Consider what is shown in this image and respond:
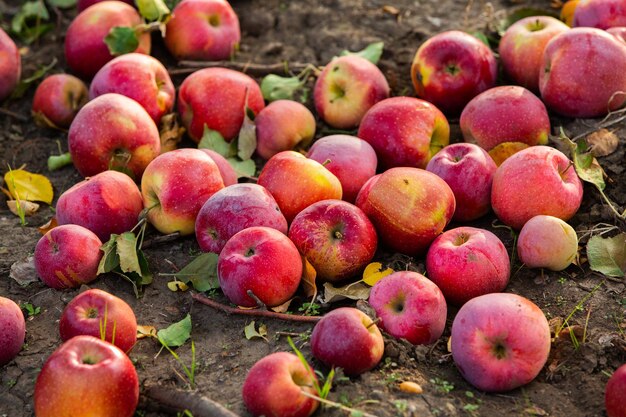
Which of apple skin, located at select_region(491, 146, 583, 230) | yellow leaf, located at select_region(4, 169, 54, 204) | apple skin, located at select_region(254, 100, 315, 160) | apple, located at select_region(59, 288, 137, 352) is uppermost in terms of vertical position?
apple skin, located at select_region(491, 146, 583, 230)

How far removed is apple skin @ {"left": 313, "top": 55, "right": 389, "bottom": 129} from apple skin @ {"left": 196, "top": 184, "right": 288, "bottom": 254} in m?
1.07

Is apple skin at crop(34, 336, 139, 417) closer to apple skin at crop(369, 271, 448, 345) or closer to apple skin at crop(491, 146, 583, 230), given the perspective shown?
apple skin at crop(369, 271, 448, 345)

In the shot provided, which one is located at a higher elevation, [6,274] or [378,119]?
[378,119]

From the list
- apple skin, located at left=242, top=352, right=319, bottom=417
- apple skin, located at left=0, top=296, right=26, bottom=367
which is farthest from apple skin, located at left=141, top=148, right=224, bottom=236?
apple skin, located at left=242, top=352, right=319, bottom=417

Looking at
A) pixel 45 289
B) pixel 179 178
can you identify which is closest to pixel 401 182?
pixel 179 178

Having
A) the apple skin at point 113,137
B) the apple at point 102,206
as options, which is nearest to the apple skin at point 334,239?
the apple at point 102,206

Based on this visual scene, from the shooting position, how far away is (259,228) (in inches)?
140

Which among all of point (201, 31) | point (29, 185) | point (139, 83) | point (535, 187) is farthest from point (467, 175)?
point (29, 185)

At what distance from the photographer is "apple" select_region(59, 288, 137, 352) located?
319 cm

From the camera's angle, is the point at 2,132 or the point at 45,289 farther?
the point at 2,132

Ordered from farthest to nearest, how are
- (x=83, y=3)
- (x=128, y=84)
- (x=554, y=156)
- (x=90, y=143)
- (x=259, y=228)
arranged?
1. (x=83, y=3)
2. (x=128, y=84)
3. (x=90, y=143)
4. (x=554, y=156)
5. (x=259, y=228)

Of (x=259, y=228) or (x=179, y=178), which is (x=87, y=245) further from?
(x=259, y=228)

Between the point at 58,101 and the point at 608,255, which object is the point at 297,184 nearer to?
the point at 608,255

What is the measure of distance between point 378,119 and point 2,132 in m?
2.29
